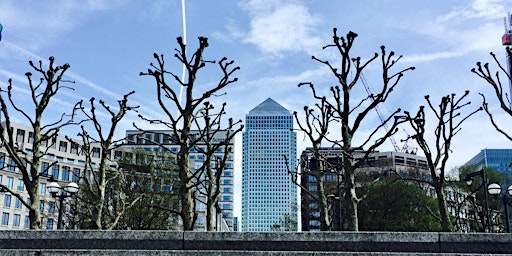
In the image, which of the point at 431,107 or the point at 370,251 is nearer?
the point at 370,251

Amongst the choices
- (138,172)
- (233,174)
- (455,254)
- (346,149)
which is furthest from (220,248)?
(233,174)

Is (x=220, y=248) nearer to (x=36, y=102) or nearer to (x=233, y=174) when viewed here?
(x=36, y=102)

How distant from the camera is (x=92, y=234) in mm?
8484

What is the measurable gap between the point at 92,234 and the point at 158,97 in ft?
21.9

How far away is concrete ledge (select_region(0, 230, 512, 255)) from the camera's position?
27.0 feet

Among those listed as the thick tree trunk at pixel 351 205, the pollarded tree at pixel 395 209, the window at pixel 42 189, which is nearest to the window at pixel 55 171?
the window at pixel 42 189

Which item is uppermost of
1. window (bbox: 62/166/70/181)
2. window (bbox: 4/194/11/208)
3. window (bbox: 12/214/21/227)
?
window (bbox: 62/166/70/181)

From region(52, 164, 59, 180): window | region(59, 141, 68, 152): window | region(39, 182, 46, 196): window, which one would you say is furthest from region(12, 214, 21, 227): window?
region(59, 141, 68, 152): window

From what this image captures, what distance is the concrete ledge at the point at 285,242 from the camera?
8.23m

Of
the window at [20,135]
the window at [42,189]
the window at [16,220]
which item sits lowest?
the window at [16,220]

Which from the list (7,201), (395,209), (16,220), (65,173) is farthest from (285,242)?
(65,173)

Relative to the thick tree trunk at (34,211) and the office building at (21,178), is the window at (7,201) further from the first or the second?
the thick tree trunk at (34,211)

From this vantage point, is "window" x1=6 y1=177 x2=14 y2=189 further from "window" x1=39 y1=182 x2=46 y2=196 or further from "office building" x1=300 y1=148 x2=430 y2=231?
"office building" x1=300 y1=148 x2=430 y2=231

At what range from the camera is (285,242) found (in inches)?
327
